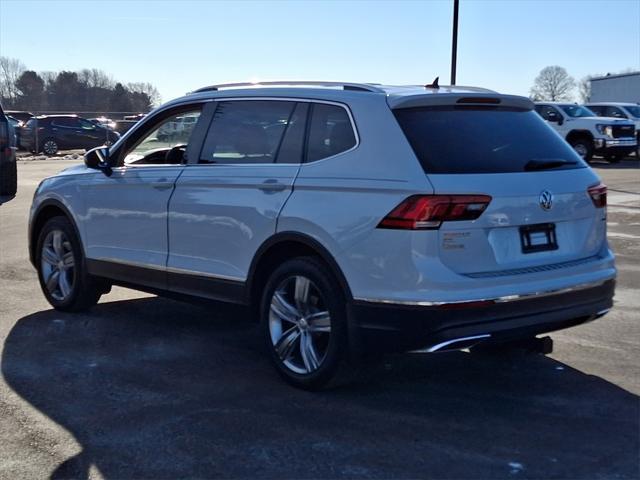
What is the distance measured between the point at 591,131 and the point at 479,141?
24286 mm

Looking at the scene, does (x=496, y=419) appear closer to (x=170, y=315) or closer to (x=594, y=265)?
(x=594, y=265)

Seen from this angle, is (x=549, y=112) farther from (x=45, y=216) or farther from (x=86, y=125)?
(x=45, y=216)

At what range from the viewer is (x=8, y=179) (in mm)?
16453

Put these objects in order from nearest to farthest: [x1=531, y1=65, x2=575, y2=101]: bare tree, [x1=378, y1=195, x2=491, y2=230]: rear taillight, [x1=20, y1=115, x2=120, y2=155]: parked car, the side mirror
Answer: [x1=378, y1=195, x2=491, y2=230]: rear taillight → the side mirror → [x1=20, y1=115, x2=120, y2=155]: parked car → [x1=531, y1=65, x2=575, y2=101]: bare tree

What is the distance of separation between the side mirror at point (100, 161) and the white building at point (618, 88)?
60787mm

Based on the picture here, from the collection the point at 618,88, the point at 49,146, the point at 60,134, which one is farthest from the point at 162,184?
the point at 618,88

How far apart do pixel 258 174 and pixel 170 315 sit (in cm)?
231

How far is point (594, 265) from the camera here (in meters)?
5.20

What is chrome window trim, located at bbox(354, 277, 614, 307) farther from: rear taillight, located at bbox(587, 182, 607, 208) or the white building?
the white building

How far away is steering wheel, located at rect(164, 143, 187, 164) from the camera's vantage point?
623 cm

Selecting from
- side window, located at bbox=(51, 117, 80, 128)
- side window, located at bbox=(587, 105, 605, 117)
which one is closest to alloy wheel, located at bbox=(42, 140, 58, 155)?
side window, located at bbox=(51, 117, 80, 128)

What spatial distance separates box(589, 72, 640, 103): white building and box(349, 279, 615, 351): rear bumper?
61651mm

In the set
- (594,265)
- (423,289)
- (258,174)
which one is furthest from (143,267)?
(594,265)

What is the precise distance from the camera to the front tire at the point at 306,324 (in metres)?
4.96
